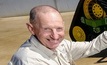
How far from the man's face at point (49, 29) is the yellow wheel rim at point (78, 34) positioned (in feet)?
13.0

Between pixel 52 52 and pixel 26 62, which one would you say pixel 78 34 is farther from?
pixel 26 62

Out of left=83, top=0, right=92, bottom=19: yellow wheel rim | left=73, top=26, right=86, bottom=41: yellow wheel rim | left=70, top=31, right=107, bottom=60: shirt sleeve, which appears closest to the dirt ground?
left=73, top=26, right=86, bottom=41: yellow wheel rim

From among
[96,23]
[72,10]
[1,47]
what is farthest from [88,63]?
[72,10]

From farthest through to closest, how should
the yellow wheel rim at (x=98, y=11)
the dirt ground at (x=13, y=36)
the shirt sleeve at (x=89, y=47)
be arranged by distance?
the dirt ground at (x=13, y=36) → the yellow wheel rim at (x=98, y=11) → the shirt sleeve at (x=89, y=47)

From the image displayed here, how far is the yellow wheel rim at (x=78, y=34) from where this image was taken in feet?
20.5

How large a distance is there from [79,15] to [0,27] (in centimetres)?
508

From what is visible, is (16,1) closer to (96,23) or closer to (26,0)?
(26,0)

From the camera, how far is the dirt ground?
646 cm

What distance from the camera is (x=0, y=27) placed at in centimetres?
1075

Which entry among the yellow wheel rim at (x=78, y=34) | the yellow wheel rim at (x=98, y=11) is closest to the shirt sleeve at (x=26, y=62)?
the yellow wheel rim at (x=98, y=11)

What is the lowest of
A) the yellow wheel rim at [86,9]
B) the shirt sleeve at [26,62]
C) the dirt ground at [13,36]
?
the dirt ground at [13,36]

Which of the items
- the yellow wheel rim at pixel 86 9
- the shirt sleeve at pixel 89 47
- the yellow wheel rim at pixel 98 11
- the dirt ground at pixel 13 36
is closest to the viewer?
the shirt sleeve at pixel 89 47

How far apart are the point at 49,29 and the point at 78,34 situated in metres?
4.16

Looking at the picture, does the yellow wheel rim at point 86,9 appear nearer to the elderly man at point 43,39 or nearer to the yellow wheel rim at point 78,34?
the yellow wheel rim at point 78,34
